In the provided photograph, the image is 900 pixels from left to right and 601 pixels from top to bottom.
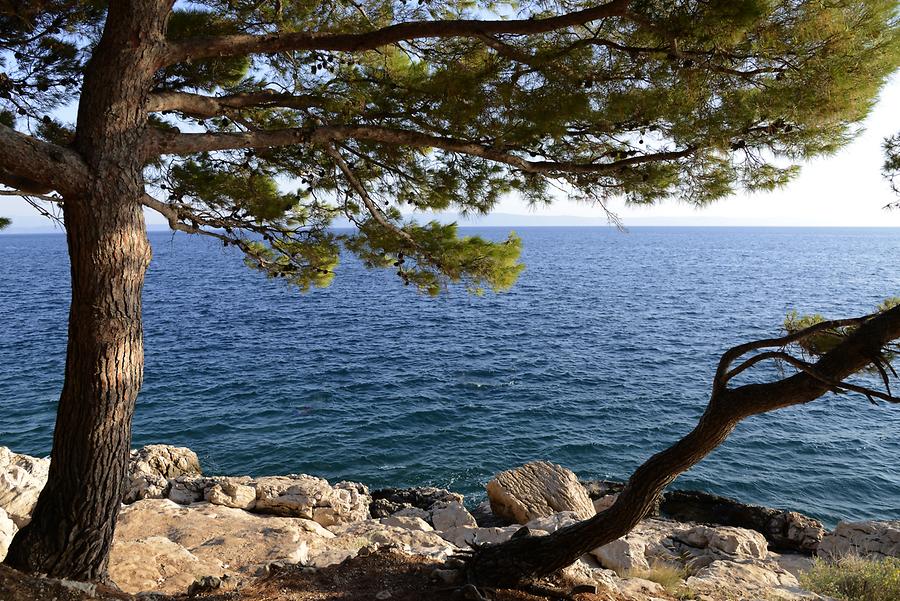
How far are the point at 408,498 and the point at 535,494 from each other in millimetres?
2826

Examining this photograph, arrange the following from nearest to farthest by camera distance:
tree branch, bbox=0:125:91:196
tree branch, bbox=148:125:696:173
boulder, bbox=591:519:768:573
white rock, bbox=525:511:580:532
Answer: tree branch, bbox=0:125:91:196 < tree branch, bbox=148:125:696:173 < boulder, bbox=591:519:768:573 < white rock, bbox=525:511:580:532

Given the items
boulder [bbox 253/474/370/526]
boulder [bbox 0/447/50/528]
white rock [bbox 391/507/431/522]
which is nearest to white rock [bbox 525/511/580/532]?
white rock [bbox 391/507/431/522]

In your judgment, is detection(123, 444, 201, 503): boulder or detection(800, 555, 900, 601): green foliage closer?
detection(800, 555, 900, 601): green foliage

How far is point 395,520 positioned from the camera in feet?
30.1

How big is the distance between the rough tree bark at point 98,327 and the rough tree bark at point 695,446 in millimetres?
2806

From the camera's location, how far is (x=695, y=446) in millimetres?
3793

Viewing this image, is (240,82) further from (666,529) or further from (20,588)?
(666,529)

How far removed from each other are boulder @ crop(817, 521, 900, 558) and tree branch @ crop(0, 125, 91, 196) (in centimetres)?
1057

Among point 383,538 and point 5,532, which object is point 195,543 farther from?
point 383,538

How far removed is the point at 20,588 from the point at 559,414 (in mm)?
15838

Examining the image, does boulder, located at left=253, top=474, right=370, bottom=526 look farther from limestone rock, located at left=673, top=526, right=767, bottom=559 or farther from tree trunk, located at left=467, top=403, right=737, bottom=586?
limestone rock, located at left=673, top=526, right=767, bottom=559

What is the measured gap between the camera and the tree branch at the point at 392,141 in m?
5.09

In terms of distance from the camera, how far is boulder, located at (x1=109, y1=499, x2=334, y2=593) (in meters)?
5.36

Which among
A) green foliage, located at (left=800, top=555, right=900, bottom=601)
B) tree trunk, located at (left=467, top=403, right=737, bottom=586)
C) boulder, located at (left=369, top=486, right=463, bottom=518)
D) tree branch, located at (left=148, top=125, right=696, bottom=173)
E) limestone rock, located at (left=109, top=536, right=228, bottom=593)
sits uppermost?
tree branch, located at (left=148, top=125, right=696, bottom=173)
